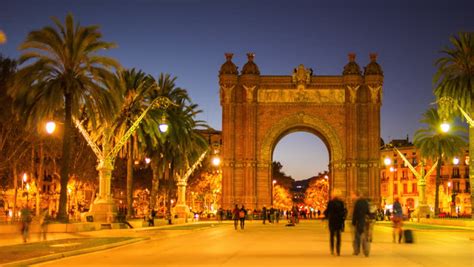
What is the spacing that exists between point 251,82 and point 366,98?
40.3 ft

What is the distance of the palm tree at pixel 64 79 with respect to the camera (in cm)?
3441

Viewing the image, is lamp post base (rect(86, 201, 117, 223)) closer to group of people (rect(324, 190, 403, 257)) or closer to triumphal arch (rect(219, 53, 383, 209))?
group of people (rect(324, 190, 403, 257))

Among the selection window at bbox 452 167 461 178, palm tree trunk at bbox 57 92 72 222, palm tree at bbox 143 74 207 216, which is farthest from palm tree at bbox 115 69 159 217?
window at bbox 452 167 461 178

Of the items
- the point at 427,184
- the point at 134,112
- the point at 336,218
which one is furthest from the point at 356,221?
the point at 427,184

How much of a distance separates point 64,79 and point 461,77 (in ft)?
83.3

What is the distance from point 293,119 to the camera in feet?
239

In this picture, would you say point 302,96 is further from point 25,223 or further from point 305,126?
point 25,223

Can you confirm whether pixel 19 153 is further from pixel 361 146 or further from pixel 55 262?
pixel 55 262

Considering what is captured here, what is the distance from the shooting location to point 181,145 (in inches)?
2084

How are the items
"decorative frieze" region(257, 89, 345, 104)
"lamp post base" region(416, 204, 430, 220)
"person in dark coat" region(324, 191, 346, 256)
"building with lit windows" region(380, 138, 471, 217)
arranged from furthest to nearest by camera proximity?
"building with lit windows" region(380, 138, 471, 217)
"decorative frieze" region(257, 89, 345, 104)
"lamp post base" region(416, 204, 430, 220)
"person in dark coat" region(324, 191, 346, 256)

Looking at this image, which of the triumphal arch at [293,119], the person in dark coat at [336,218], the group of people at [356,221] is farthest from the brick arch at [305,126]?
the person in dark coat at [336,218]

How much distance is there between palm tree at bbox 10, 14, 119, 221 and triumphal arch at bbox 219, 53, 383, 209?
1442 inches

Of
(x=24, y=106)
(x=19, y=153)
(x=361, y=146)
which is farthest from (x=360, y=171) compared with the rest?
(x=24, y=106)

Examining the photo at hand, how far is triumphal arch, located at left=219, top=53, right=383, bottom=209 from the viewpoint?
71.9 metres
